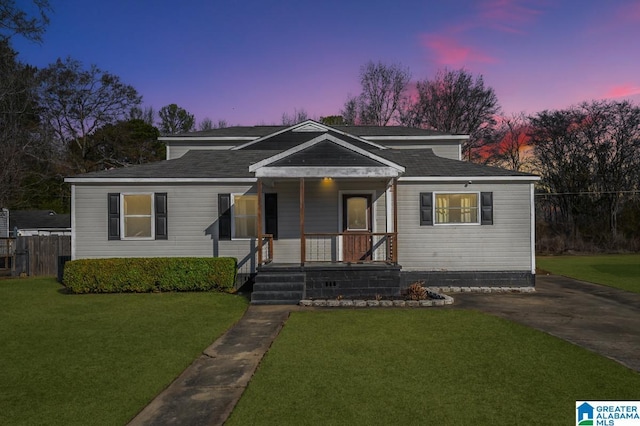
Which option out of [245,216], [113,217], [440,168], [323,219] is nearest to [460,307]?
[323,219]

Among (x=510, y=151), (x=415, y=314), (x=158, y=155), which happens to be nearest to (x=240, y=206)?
(x=415, y=314)

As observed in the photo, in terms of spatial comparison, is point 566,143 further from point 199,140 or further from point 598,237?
point 199,140

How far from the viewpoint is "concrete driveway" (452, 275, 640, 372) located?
24.6ft

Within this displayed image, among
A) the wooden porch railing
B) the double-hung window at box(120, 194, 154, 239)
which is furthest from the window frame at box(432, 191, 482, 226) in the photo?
the double-hung window at box(120, 194, 154, 239)

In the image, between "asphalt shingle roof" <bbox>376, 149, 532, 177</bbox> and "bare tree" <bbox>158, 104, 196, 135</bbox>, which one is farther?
"bare tree" <bbox>158, 104, 196, 135</bbox>

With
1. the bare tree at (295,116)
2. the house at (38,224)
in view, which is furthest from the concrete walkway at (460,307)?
the bare tree at (295,116)

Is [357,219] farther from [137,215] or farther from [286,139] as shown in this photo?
[137,215]

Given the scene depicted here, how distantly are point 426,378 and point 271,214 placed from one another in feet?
30.8

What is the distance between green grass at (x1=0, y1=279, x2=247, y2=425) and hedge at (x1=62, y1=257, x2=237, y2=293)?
393mm

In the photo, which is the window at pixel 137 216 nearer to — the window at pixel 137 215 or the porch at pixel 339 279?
the window at pixel 137 215

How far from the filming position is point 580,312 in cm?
1039

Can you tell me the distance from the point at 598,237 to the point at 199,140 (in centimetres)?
3375

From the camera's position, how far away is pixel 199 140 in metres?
20.6

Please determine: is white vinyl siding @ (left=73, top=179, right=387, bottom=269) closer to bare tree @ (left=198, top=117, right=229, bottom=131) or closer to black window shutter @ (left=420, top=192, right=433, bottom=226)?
black window shutter @ (left=420, top=192, right=433, bottom=226)
